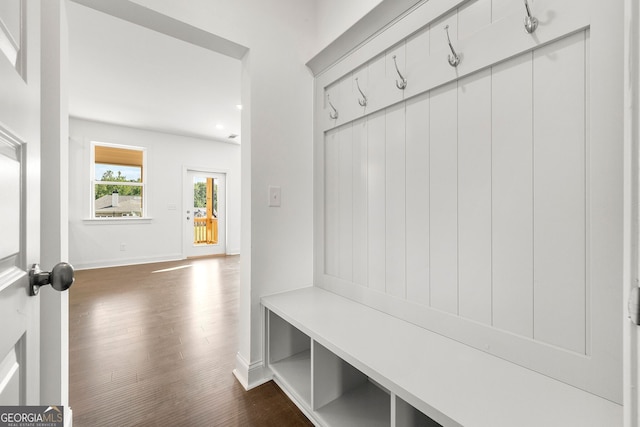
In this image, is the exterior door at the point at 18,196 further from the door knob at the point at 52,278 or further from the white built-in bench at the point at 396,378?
the white built-in bench at the point at 396,378

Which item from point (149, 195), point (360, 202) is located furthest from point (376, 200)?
point (149, 195)

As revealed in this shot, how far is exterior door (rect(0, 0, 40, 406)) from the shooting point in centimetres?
48

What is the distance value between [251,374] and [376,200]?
128cm

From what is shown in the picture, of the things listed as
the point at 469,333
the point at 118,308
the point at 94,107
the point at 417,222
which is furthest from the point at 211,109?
the point at 469,333

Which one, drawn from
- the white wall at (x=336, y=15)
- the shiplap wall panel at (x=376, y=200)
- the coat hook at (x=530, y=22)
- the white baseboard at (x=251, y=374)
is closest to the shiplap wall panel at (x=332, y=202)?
the shiplap wall panel at (x=376, y=200)

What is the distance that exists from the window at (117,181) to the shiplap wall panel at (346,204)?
5127 mm

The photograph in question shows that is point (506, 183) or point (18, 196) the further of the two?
point (506, 183)

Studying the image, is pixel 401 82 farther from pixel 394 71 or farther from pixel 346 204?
pixel 346 204

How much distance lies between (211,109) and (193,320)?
3190mm

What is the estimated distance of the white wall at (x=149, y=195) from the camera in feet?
15.9

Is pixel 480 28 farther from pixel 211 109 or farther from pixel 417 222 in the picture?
pixel 211 109

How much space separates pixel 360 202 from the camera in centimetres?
167
